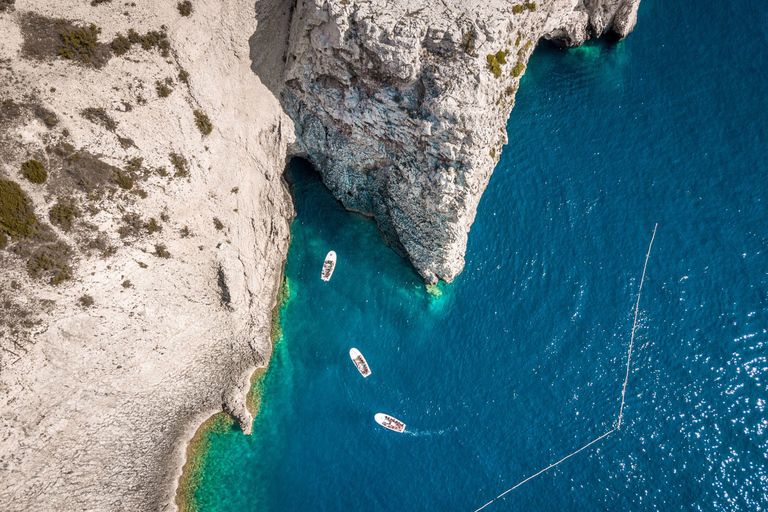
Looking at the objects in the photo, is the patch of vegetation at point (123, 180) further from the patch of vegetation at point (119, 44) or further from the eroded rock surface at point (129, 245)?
the patch of vegetation at point (119, 44)

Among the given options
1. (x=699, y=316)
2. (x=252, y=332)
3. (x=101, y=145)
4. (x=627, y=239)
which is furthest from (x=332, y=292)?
(x=699, y=316)

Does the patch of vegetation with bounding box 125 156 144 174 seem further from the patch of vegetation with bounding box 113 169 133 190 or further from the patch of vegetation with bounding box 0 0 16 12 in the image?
the patch of vegetation with bounding box 0 0 16 12

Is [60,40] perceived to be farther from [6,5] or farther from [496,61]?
[496,61]

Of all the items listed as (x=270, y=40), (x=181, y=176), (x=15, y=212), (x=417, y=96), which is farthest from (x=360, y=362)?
(x=270, y=40)

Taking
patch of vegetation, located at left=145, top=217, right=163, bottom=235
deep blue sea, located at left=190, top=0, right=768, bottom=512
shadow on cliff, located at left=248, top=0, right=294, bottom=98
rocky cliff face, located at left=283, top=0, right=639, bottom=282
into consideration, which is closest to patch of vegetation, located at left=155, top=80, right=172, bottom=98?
shadow on cliff, located at left=248, top=0, right=294, bottom=98

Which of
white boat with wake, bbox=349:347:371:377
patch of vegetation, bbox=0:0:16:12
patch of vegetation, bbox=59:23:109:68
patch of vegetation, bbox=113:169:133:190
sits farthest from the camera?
white boat with wake, bbox=349:347:371:377

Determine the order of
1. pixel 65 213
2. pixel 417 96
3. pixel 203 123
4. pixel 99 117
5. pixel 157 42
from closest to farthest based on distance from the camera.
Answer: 1. pixel 65 213
2. pixel 99 117
3. pixel 157 42
4. pixel 417 96
5. pixel 203 123

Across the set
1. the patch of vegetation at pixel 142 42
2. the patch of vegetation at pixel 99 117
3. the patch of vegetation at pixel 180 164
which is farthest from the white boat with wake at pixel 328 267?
the patch of vegetation at pixel 142 42

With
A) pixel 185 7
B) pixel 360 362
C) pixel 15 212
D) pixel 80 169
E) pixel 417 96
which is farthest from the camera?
pixel 360 362
